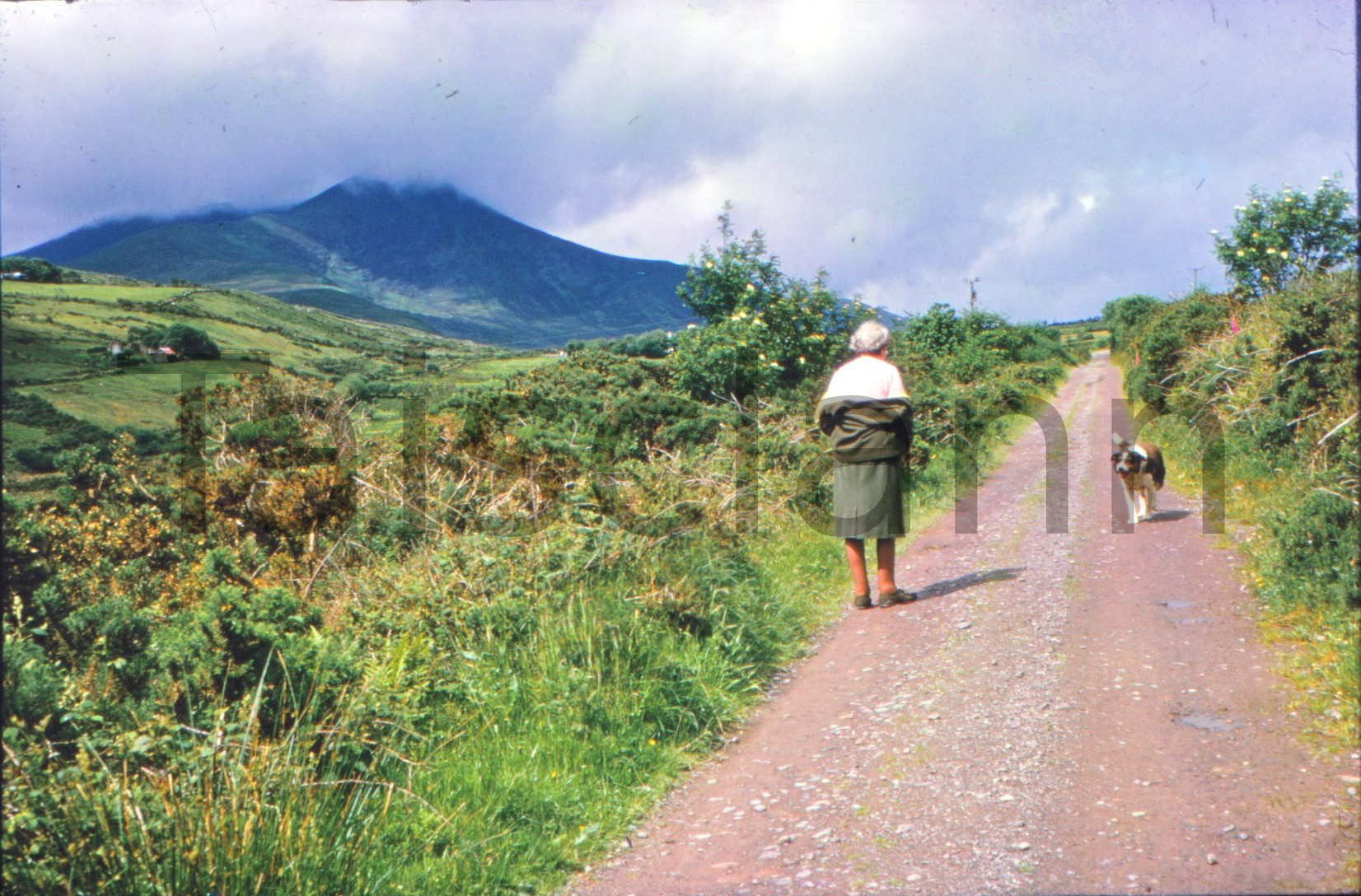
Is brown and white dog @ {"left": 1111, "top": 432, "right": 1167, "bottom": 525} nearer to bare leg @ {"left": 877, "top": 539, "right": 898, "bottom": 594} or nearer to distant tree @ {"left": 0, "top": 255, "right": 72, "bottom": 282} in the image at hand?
bare leg @ {"left": 877, "top": 539, "right": 898, "bottom": 594}

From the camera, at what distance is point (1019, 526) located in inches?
388

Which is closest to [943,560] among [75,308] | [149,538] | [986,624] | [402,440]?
[986,624]

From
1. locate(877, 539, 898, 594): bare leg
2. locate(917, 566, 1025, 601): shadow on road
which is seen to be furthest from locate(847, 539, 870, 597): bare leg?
locate(917, 566, 1025, 601): shadow on road

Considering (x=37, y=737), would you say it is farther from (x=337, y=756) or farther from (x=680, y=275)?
(x=680, y=275)

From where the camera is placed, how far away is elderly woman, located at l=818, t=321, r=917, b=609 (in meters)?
6.48

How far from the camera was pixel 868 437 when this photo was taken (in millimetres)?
6555

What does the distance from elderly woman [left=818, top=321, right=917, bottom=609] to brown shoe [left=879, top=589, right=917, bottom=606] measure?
30 centimetres

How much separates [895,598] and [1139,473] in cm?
407

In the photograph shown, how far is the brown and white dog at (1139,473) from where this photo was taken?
9.30m

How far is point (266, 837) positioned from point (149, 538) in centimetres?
609

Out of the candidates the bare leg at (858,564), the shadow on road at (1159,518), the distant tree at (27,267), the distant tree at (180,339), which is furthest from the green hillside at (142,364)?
the shadow on road at (1159,518)

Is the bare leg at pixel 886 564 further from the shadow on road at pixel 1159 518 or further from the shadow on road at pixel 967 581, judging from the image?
the shadow on road at pixel 1159 518

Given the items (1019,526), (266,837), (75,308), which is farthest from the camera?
(75,308)

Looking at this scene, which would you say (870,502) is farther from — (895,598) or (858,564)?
(895,598)
